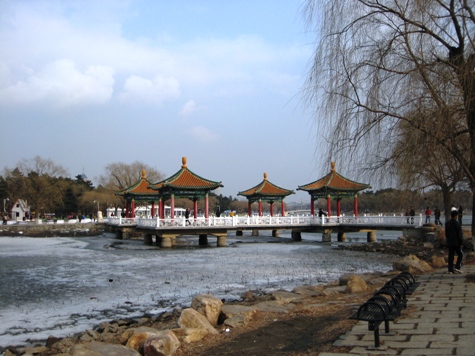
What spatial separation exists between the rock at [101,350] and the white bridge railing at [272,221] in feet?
82.4

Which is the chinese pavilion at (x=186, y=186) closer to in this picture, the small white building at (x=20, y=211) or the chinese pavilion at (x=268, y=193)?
the chinese pavilion at (x=268, y=193)

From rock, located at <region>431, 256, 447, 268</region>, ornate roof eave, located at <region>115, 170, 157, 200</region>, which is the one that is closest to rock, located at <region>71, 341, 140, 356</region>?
rock, located at <region>431, 256, 447, 268</region>

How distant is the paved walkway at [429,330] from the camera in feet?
16.5

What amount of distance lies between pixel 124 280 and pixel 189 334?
9.86 meters

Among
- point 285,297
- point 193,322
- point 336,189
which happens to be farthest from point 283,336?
point 336,189

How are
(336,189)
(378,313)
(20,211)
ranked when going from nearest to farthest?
1. (378,313)
2. (336,189)
3. (20,211)

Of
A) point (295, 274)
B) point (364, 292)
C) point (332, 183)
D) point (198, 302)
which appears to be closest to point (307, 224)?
point (332, 183)

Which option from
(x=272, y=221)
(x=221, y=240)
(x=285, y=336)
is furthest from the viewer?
(x=272, y=221)

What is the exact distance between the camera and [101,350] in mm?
6211

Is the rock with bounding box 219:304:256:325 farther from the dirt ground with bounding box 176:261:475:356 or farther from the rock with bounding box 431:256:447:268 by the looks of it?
the rock with bounding box 431:256:447:268

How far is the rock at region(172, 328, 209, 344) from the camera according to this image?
21.4ft

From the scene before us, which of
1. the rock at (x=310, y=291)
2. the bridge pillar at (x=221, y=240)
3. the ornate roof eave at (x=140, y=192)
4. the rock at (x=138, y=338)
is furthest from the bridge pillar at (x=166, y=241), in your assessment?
the rock at (x=138, y=338)

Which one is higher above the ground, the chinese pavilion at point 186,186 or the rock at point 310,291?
the chinese pavilion at point 186,186

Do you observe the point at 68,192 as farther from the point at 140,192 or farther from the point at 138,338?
the point at 138,338
